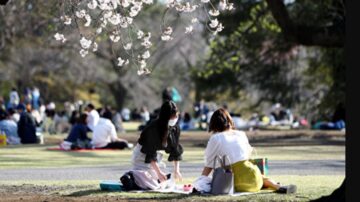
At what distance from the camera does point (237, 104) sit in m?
61.4

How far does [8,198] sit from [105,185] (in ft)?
5.71

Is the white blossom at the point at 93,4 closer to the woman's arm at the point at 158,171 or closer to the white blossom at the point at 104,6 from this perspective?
the white blossom at the point at 104,6

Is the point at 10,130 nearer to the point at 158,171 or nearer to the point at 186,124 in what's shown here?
the point at 158,171

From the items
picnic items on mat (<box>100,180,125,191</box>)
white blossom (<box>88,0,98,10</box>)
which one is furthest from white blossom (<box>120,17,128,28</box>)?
picnic items on mat (<box>100,180,125,191</box>)

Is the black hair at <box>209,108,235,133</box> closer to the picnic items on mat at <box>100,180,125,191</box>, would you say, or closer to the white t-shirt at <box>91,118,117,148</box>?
the picnic items on mat at <box>100,180,125,191</box>

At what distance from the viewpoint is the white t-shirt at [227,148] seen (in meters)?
13.9

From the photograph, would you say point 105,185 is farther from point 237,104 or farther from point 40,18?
point 237,104

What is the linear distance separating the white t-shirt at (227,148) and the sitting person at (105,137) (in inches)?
441

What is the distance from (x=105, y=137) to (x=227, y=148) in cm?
1193

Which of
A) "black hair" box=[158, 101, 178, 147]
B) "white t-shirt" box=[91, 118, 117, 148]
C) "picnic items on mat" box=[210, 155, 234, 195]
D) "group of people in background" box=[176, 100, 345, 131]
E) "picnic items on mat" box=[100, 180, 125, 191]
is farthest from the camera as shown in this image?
"group of people in background" box=[176, 100, 345, 131]

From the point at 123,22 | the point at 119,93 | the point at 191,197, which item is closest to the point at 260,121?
the point at 119,93

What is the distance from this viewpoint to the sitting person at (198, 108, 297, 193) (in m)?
14.0

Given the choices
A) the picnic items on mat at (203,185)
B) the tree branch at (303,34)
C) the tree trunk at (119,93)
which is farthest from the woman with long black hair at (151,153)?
the tree trunk at (119,93)

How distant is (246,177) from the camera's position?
14.1 metres
